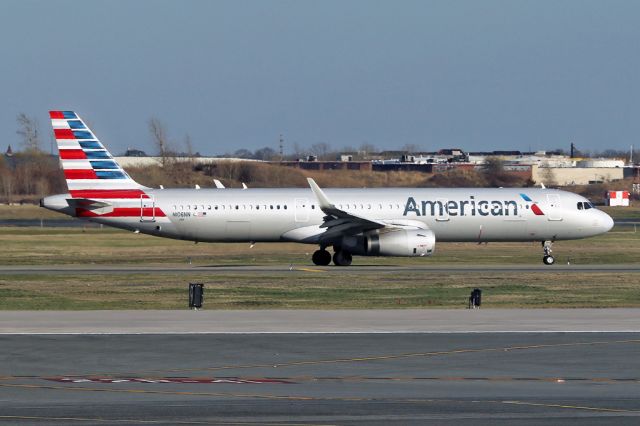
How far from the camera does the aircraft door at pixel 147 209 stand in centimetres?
5150

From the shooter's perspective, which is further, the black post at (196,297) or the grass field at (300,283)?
the grass field at (300,283)

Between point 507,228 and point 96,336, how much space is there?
29.7m

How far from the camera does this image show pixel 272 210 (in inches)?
2044

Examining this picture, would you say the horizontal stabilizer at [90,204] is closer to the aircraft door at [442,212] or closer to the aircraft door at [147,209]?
the aircraft door at [147,209]

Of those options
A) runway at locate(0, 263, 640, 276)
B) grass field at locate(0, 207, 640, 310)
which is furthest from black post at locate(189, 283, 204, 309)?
runway at locate(0, 263, 640, 276)

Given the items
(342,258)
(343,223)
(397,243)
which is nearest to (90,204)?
(343,223)

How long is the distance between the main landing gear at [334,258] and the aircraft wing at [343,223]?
2.16 feet

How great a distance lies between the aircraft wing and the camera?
49.7 metres

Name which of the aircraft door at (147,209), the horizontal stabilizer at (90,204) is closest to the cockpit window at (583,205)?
the aircraft door at (147,209)

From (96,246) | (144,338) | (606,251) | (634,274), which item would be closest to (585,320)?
(144,338)

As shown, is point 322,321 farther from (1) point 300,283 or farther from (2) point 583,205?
(2) point 583,205

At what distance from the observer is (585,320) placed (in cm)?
2912

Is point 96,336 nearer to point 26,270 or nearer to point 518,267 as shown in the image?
point 26,270

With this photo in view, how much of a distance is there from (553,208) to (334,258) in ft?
33.5
